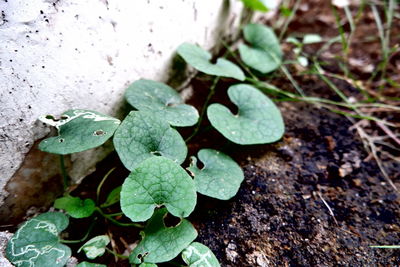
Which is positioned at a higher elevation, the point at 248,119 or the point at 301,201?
the point at 248,119

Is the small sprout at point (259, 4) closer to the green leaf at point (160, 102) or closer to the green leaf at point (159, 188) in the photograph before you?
the green leaf at point (160, 102)

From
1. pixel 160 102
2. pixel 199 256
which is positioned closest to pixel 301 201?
pixel 199 256

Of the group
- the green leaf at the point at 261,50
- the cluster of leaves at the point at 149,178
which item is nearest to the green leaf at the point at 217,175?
the cluster of leaves at the point at 149,178

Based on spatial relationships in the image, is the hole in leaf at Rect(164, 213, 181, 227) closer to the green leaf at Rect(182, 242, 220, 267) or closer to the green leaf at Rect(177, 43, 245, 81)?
the green leaf at Rect(182, 242, 220, 267)

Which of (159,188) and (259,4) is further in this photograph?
(259,4)

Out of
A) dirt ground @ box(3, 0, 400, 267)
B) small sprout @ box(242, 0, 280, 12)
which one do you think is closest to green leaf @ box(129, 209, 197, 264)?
dirt ground @ box(3, 0, 400, 267)

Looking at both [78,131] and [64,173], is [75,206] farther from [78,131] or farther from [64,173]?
[78,131]
